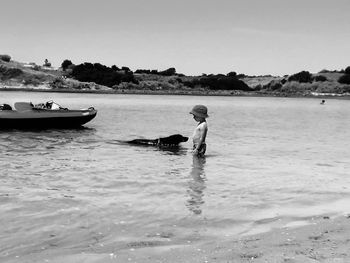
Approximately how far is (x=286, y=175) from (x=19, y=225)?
424 inches

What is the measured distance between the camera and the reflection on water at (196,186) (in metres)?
12.1

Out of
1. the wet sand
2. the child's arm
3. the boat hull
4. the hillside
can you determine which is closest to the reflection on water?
the child's arm

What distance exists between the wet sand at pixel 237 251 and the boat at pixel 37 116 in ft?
80.1

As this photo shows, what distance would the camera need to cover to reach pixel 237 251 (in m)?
8.23

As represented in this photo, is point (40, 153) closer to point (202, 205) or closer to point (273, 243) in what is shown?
point (202, 205)

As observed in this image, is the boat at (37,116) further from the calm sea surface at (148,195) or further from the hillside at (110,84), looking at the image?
the hillside at (110,84)

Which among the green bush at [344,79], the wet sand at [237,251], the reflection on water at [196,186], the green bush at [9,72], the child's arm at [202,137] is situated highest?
the green bush at [344,79]

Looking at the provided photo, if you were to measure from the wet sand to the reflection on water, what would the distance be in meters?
2.63

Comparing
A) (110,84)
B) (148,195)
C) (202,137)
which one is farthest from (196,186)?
(110,84)

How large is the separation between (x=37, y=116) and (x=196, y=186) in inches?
Result: 791

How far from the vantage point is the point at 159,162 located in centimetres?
2030

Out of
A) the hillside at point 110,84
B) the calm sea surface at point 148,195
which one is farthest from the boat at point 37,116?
the hillside at point 110,84

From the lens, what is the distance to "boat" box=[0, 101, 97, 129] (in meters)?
31.3

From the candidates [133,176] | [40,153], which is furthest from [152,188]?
[40,153]
